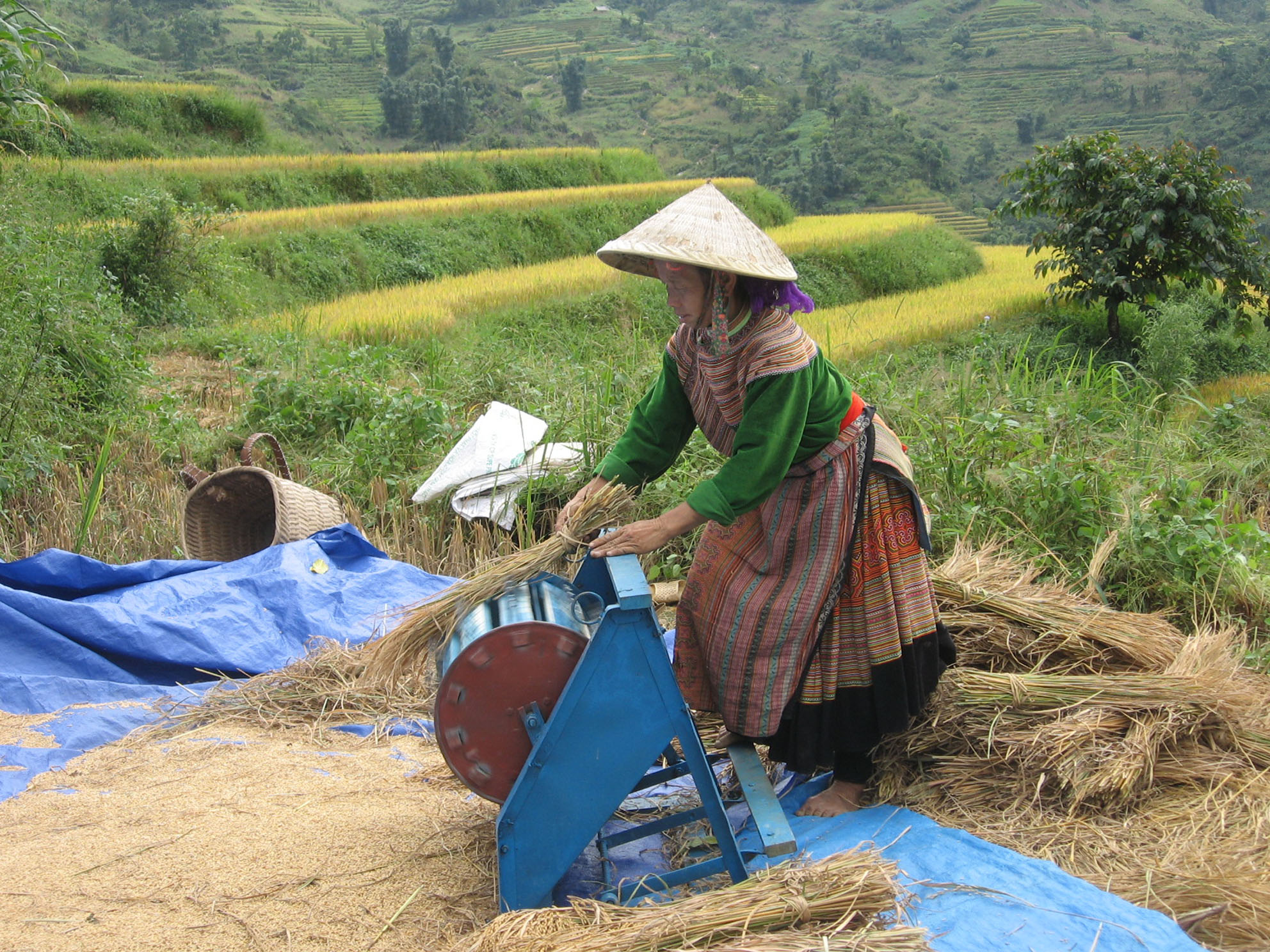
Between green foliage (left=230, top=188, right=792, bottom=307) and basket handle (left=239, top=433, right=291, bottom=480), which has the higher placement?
green foliage (left=230, top=188, right=792, bottom=307)

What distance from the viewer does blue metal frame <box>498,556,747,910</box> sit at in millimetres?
1778

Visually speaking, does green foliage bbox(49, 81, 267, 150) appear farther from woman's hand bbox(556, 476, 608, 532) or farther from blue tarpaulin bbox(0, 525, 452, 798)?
woman's hand bbox(556, 476, 608, 532)

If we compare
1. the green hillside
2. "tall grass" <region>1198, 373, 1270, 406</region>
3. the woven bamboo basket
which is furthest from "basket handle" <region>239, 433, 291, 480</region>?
the green hillside

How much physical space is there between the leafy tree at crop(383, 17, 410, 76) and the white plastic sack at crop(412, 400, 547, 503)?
4033cm

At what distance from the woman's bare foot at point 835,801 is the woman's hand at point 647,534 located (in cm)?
75

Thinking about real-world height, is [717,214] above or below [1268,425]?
above

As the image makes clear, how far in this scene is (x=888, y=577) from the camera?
6.89 ft

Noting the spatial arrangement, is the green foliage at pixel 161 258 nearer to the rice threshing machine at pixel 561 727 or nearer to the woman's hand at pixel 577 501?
the woman's hand at pixel 577 501

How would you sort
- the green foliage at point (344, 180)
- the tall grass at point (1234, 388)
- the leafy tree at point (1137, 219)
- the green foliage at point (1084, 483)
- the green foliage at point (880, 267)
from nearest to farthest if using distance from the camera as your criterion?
the green foliage at point (1084, 483), the tall grass at point (1234, 388), the leafy tree at point (1137, 219), the green foliage at point (344, 180), the green foliage at point (880, 267)

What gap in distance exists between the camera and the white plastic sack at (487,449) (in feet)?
14.1

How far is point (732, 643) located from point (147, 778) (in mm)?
1436


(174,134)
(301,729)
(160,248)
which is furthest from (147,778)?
(174,134)

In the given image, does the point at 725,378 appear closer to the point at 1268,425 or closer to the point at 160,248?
the point at 1268,425

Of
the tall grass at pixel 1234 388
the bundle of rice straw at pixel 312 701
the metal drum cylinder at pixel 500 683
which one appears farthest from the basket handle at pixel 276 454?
the tall grass at pixel 1234 388
